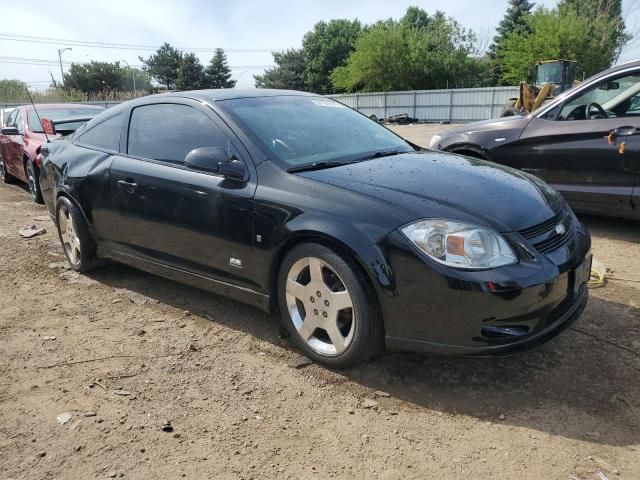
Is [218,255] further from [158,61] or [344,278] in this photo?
[158,61]

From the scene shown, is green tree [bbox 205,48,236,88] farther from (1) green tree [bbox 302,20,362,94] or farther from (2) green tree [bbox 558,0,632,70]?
(2) green tree [bbox 558,0,632,70]

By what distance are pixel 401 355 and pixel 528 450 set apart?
0.96 metres

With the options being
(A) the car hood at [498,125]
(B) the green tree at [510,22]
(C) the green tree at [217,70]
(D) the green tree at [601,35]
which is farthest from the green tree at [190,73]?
(A) the car hood at [498,125]

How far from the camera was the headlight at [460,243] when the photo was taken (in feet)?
8.48

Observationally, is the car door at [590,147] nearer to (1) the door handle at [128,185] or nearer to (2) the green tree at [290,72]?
(1) the door handle at [128,185]

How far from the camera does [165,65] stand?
223 feet

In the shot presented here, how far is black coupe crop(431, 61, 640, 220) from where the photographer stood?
506 centimetres

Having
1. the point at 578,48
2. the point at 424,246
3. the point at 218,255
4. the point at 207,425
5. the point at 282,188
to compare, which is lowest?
the point at 207,425

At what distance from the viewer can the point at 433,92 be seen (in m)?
33.0

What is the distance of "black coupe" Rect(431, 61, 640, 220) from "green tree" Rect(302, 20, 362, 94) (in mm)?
52949

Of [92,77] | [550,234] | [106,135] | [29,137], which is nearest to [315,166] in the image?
[550,234]

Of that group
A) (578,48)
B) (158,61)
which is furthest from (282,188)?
(158,61)

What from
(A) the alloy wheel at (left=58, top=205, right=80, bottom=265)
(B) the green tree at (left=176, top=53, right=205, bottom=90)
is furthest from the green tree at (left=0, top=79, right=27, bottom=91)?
(A) the alloy wheel at (left=58, top=205, right=80, bottom=265)

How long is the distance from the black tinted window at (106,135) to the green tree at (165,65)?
67.2 meters
